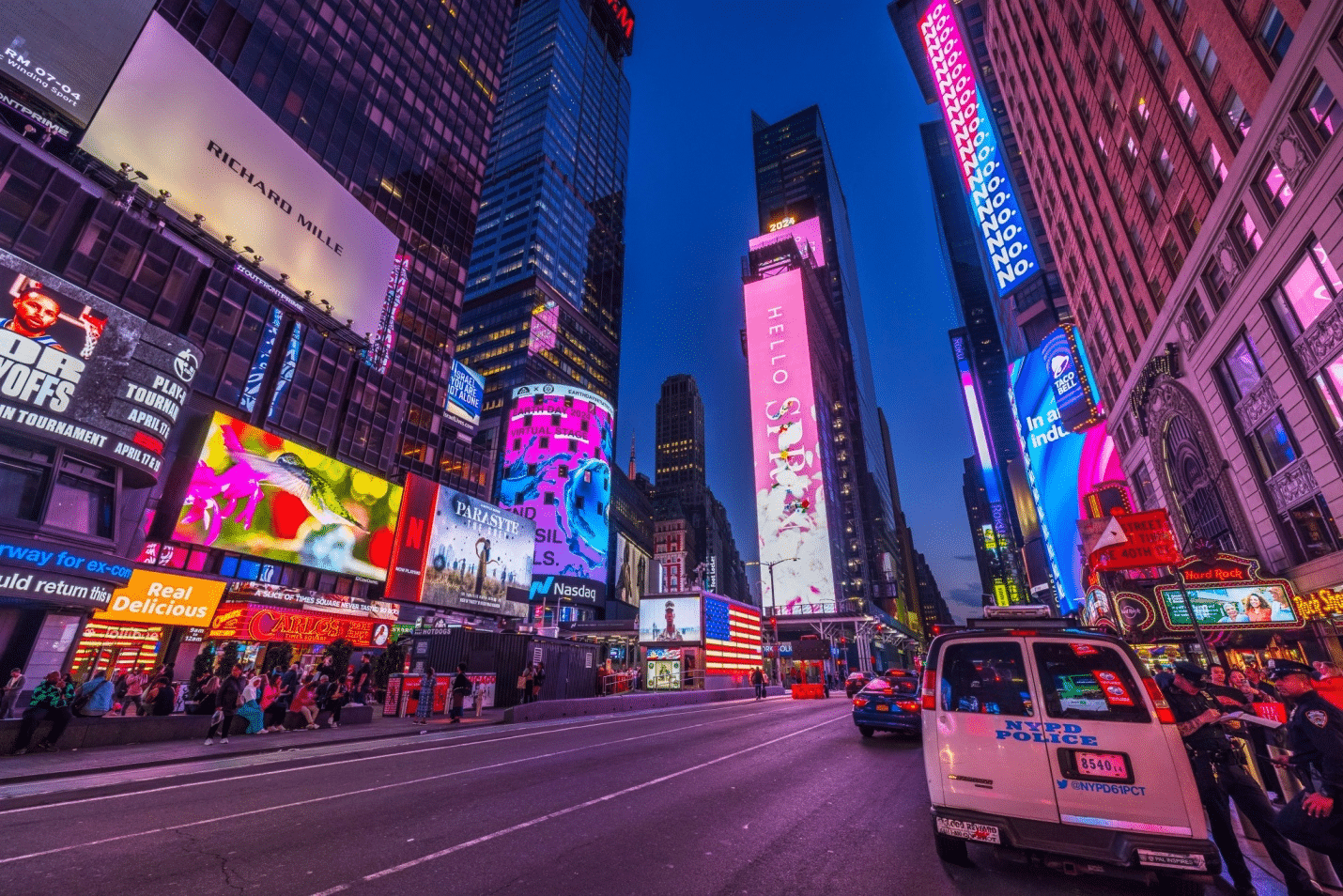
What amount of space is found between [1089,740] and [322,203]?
47.3 meters

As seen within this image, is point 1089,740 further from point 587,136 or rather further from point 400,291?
point 587,136

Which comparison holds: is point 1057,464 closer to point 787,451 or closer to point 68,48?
point 787,451

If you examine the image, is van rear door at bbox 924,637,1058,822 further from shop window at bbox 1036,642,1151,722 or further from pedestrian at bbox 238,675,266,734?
pedestrian at bbox 238,675,266,734

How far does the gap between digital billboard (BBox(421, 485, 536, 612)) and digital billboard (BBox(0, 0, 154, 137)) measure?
94.6 feet

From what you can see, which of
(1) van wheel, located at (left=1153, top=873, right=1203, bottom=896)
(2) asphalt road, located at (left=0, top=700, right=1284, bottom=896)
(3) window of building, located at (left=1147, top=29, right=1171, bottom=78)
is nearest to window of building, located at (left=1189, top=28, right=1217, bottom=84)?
(3) window of building, located at (left=1147, top=29, right=1171, bottom=78)

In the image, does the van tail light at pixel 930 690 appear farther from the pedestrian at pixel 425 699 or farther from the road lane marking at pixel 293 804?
the pedestrian at pixel 425 699

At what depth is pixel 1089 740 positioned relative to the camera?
15.7 ft

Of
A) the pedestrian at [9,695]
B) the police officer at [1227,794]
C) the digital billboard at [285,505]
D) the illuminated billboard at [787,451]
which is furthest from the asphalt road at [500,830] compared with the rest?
the illuminated billboard at [787,451]

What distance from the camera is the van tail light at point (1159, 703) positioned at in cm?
469

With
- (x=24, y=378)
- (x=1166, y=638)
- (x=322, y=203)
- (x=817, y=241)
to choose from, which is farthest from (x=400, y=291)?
(x=817, y=241)

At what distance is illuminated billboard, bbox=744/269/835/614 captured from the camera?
76.1 metres

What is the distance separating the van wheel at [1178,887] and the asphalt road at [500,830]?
0.28 meters

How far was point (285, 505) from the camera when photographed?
3269 cm

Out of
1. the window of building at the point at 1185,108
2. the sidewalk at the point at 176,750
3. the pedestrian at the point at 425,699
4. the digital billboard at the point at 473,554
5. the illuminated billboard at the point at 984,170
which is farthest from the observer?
the illuminated billboard at the point at 984,170
